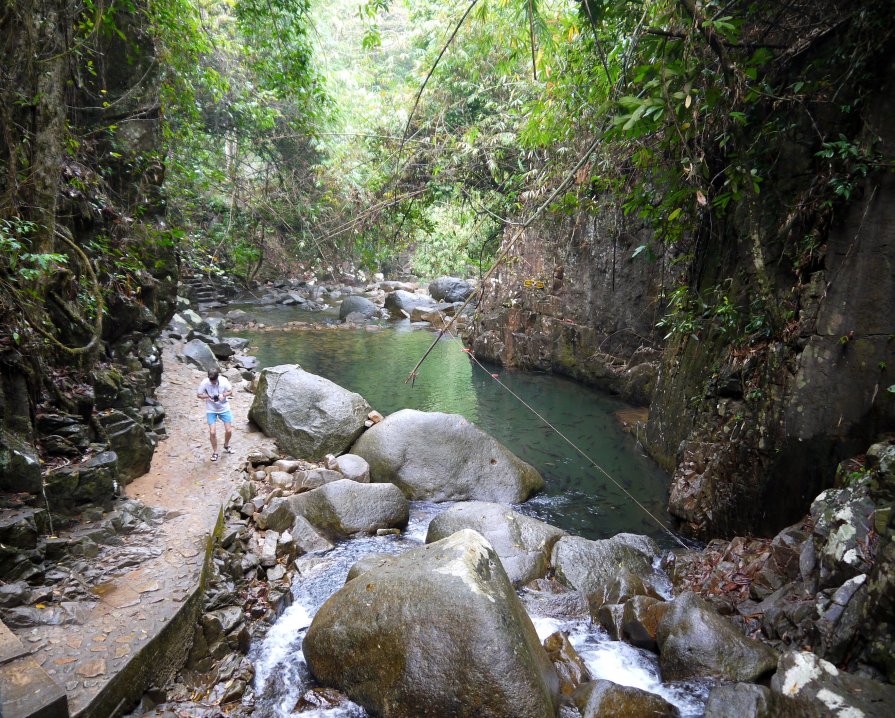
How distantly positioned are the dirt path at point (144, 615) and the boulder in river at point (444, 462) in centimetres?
Answer: 203

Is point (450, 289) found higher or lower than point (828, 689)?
higher

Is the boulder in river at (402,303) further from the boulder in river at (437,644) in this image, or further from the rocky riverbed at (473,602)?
the boulder in river at (437,644)

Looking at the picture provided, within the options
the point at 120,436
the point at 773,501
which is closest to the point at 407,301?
the point at 120,436

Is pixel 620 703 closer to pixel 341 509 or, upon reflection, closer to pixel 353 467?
pixel 341 509

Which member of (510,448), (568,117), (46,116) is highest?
(568,117)

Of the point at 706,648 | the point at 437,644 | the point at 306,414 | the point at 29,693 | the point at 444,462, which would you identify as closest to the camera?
the point at 29,693

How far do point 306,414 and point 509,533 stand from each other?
3818mm

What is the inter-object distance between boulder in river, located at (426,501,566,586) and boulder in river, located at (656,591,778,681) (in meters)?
1.44

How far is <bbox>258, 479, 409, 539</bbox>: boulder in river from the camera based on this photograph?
5852 millimetres

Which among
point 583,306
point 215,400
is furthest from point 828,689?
point 583,306

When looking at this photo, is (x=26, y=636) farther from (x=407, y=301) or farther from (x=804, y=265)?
(x=407, y=301)

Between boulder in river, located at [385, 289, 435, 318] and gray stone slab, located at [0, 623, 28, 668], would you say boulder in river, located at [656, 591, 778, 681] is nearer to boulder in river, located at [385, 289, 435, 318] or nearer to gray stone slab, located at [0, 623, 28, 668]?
gray stone slab, located at [0, 623, 28, 668]

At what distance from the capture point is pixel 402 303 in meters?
20.5

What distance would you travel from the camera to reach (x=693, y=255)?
6.43 meters
